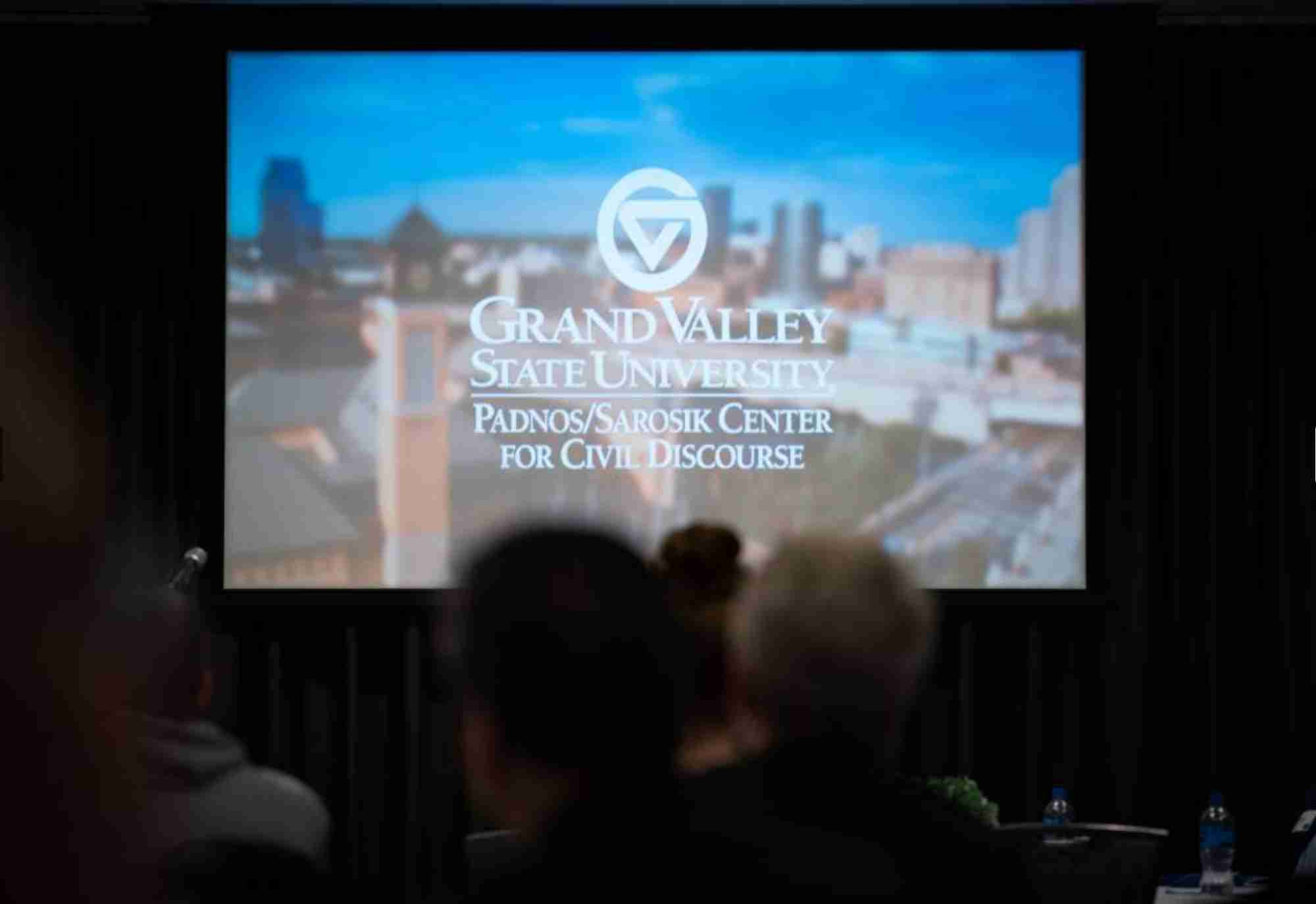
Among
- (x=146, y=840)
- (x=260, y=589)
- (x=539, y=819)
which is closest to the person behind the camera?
(x=539, y=819)

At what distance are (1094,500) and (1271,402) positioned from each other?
730 mm

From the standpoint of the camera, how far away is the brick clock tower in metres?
5.98

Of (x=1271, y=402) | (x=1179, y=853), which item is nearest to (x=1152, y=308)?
(x=1271, y=402)

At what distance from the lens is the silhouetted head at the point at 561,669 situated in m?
1.35

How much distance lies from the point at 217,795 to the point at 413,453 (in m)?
4.32

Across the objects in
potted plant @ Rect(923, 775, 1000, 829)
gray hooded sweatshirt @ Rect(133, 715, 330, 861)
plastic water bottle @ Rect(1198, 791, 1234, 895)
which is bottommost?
plastic water bottle @ Rect(1198, 791, 1234, 895)

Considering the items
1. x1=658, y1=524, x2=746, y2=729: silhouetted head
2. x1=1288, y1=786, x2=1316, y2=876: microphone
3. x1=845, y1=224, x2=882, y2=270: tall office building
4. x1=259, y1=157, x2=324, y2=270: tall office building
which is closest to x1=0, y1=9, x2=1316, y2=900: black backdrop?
x1=259, y1=157, x2=324, y2=270: tall office building

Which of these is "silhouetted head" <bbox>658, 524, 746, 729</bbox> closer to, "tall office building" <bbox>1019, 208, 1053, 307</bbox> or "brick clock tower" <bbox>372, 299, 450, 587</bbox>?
"brick clock tower" <bbox>372, 299, 450, 587</bbox>

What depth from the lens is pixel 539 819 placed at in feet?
4.54

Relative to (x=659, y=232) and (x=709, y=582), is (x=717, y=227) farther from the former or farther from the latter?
(x=709, y=582)

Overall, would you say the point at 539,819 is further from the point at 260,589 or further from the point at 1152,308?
the point at 1152,308

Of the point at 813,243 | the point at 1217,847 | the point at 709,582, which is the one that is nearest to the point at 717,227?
the point at 813,243

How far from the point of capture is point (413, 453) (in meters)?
6.00

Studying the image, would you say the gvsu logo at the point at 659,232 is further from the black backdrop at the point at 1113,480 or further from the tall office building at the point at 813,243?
the black backdrop at the point at 1113,480
